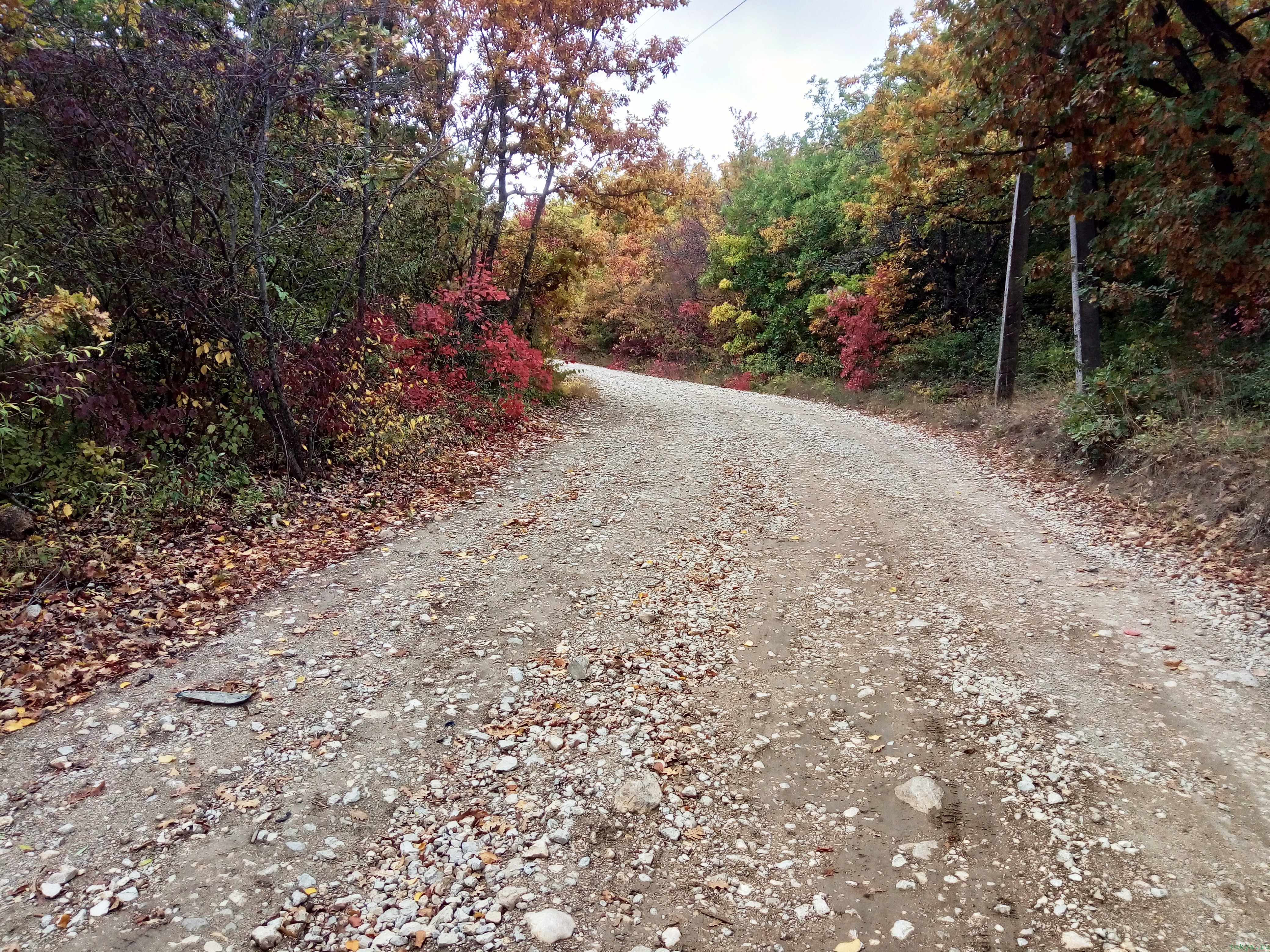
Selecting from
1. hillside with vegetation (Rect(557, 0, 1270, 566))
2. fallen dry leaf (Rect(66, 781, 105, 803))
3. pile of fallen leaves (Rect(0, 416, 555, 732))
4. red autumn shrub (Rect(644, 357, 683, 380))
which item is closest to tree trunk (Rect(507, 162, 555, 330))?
hillside with vegetation (Rect(557, 0, 1270, 566))

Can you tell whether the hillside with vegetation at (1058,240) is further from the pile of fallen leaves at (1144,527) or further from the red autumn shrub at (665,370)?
the red autumn shrub at (665,370)

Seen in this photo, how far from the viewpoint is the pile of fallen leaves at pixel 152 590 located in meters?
3.94

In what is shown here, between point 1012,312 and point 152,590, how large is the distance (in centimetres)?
1404

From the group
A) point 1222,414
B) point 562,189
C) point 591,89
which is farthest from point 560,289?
point 1222,414

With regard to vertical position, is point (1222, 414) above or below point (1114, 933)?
above

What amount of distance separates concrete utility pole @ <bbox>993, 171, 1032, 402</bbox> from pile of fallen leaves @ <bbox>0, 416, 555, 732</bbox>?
A: 11.0 meters

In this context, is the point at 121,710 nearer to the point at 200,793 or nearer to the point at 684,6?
the point at 200,793

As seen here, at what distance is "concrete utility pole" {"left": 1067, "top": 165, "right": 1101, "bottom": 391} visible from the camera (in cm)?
1037

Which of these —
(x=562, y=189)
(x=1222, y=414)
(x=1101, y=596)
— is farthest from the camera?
(x=562, y=189)

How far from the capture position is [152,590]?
4.86 m

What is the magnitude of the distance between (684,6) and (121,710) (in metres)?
13.5

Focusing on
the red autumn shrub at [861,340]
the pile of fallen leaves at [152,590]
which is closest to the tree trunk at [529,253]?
the pile of fallen leaves at [152,590]

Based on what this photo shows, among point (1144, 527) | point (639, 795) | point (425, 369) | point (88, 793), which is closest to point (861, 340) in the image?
point (1144, 527)

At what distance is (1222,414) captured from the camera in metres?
7.52
